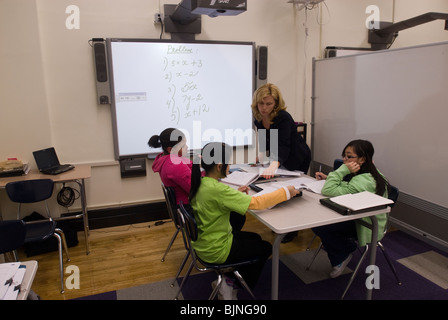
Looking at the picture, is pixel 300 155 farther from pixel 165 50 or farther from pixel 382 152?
pixel 165 50

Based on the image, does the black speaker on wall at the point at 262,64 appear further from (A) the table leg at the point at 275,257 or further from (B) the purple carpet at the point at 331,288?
(A) the table leg at the point at 275,257

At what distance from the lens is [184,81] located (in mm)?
3744

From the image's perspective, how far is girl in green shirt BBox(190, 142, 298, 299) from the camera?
1.90 metres

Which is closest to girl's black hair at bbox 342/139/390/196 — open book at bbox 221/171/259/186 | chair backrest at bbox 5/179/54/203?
open book at bbox 221/171/259/186

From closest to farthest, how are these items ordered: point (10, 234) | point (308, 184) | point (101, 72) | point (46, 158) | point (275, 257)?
point (10, 234)
point (275, 257)
point (308, 184)
point (46, 158)
point (101, 72)

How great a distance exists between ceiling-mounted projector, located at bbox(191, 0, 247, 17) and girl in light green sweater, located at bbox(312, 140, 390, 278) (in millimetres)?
1533

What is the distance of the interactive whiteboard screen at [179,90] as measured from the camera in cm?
355

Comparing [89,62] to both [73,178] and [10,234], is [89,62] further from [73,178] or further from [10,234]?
[10,234]

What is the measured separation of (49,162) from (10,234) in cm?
165

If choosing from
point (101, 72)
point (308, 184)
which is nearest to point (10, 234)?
point (308, 184)

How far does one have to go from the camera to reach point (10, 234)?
1.77 metres

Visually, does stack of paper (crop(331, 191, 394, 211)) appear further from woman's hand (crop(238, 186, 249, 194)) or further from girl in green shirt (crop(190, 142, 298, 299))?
woman's hand (crop(238, 186, 249, 194))

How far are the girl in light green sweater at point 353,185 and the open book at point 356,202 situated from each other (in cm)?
11
